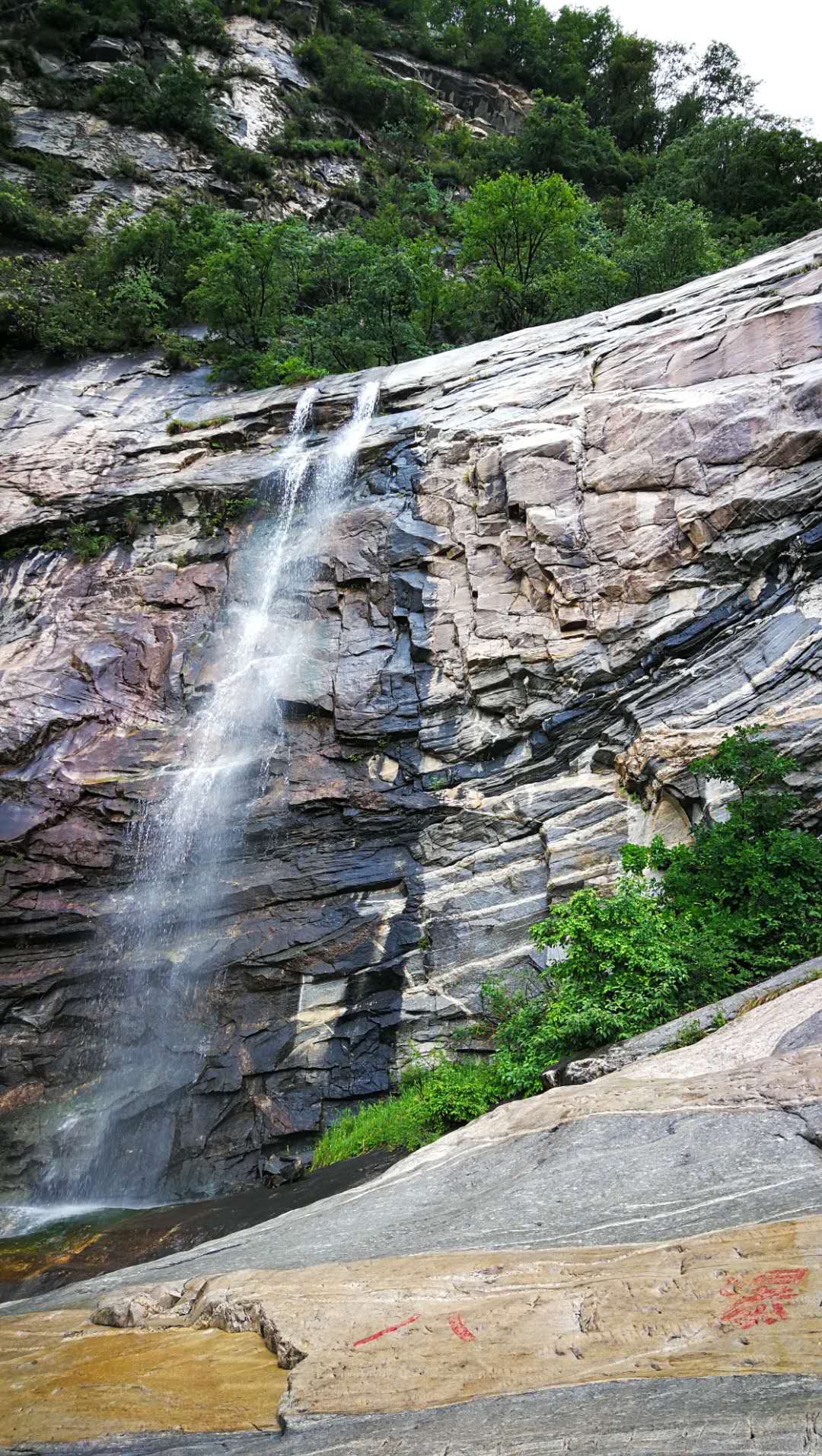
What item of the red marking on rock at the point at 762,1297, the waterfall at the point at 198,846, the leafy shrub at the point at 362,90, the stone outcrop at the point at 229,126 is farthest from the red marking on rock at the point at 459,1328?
the leafy shrub at the point at 362,90

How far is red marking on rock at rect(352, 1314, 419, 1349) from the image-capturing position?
315 cm

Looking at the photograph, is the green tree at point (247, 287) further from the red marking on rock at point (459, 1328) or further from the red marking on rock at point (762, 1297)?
the red marking on rock at point (762, 1297)

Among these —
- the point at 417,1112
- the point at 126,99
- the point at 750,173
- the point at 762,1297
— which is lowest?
the point at 417,1112

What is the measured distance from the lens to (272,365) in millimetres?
19609

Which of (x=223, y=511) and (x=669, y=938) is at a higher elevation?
(x=223, y=511)

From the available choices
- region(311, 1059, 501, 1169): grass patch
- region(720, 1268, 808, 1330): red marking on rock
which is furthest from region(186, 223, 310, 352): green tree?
region(720, 1268, 808, 1330): red marking on rock

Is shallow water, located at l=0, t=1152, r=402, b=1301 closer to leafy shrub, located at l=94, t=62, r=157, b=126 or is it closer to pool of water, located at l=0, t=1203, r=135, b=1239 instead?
pool of water, located at l=0, t=1203, r=135, b=1239

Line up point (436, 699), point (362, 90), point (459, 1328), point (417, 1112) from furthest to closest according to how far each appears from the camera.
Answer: point (362, 90) → point (436, 699) → point (417, 1112) → point (459, 1328)

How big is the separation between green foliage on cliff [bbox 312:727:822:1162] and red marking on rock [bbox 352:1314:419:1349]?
4.36 metres

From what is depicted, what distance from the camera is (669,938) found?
7.86 meters

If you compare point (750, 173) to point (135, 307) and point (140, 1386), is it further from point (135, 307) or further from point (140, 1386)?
point (140, 1386)

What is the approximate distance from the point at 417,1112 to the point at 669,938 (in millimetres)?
3330

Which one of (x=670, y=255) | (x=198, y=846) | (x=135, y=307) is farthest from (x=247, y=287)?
(x=198, y=846)

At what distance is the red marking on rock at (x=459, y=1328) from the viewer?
3029mm
